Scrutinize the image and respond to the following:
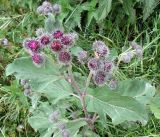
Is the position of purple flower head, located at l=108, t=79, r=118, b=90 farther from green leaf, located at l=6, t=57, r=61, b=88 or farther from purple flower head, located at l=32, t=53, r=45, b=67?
purple flower head, located at l=32, t=53, r=45, b=67

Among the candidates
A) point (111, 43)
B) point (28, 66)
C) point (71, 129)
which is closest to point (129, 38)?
point (111, 43)

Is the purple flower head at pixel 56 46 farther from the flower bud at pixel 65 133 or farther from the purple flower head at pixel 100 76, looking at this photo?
the flower bud at pixel 65 133

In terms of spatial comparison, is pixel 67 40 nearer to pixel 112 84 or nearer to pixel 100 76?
pixel 100 76

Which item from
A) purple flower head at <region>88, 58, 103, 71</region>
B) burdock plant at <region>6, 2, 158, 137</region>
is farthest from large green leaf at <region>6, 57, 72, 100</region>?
purple flower head at <region>88, 58, 103, 71</region>

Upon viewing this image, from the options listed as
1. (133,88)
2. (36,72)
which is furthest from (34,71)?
(133,88)

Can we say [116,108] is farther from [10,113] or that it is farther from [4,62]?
[4,62]

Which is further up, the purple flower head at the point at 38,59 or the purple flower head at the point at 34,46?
the purple flower head at the point at 34,46

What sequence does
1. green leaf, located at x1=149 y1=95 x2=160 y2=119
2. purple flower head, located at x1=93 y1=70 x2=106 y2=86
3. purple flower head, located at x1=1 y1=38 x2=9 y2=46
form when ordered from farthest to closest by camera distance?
purple flower head, located at x1=1 y1=38 x2=9 y2=46 < green leaf, located at x1=149 y1=95 x2=160 y2=119 < purple flower head, located at x1=93 y1=70 x2=106 y2=86

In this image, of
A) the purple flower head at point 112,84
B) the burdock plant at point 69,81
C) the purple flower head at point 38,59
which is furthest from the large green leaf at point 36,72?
the purple flower head at point 112,84
